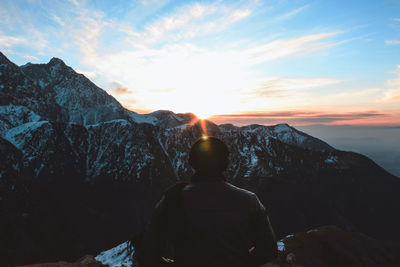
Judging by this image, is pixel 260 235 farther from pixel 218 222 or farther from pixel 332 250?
pixel 332 250

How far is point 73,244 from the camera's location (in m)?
152

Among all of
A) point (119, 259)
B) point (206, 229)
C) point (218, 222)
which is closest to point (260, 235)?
point (218, 222)

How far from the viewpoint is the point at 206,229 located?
329 cm

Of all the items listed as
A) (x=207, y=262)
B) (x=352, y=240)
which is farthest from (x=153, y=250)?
(x=352, y=240)

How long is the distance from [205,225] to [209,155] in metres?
1.07

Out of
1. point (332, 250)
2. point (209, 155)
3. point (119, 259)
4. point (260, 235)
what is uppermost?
point (209, 155)

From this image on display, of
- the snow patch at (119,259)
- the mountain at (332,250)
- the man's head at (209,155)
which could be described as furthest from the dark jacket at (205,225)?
the mountain at (332,250)

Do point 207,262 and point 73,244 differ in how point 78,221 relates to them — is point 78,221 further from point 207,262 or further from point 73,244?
point 207,262

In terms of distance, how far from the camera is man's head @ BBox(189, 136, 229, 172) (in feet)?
12.3

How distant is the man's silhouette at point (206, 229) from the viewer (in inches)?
130

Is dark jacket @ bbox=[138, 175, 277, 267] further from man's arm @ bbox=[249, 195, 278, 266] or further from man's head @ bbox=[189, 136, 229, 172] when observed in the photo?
man's head @ bbox=[189, 136, 229, 172]

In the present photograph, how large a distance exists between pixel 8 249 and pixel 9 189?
4287cm

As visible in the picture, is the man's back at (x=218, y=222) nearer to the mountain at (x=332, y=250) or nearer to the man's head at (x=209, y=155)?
the man's head at (x=209, y=155)

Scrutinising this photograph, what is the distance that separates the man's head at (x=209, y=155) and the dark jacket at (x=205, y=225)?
11.8 inches
